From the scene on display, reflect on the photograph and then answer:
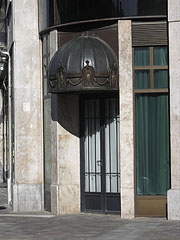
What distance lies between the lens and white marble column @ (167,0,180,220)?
14734 mm

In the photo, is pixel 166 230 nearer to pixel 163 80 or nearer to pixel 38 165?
pixel 163 80

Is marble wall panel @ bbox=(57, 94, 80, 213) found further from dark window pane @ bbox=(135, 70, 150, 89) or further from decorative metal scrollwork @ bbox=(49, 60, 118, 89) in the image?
dark window pane @ bbox=(135, 70, 150, 89)

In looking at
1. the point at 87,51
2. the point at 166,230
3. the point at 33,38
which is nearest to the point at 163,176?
the point at 166,230

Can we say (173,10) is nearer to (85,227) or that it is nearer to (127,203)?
(127,203)

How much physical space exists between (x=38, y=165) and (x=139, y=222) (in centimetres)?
419

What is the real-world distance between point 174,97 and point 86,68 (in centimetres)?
207

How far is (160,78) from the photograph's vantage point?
15.3 metres

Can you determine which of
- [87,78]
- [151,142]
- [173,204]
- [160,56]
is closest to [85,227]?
[173,204]

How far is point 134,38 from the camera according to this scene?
50.3 feet

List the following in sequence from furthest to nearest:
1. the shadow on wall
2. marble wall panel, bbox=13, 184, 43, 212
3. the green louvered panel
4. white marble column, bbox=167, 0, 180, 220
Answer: marble wall panel, bbox=13, 184, 43, 212
the shadow on wall
the green louvered panel
white marble column, bbox=167, 0, 180, 220

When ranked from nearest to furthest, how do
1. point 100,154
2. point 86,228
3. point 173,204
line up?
point 86,228
point 173,204
point 100,154

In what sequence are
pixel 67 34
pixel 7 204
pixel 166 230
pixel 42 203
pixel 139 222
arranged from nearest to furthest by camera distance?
pixel 166 230 < pixel 139 222 < pixel 67 34 < pixel 42 203 < pixel 7 204

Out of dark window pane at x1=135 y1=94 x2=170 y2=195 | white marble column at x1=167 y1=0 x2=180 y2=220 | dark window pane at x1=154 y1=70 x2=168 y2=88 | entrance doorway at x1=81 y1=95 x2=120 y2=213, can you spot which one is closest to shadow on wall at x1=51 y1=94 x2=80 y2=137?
entrance doorway at x1=81 y1=95 x2=120 y2=213

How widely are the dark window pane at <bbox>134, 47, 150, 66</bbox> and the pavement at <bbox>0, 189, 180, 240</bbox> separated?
3.51 m
